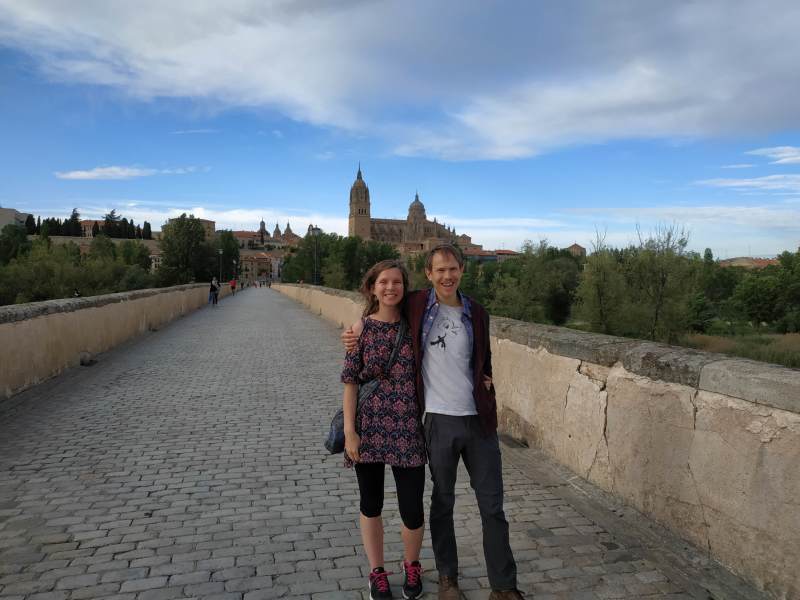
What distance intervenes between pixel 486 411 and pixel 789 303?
65.3 m

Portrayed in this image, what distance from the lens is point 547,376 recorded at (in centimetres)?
513

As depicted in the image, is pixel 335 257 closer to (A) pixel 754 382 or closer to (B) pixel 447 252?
(B) pixel 447 252

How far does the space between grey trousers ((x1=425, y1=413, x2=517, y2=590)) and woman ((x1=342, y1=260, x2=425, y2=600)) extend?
0.09 metres

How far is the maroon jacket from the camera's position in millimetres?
2811

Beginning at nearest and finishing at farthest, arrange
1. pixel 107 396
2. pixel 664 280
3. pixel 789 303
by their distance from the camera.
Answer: pixel 107 396, pixel 664 280, pixel 789 303

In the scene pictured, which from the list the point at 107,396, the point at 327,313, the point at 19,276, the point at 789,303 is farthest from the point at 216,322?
the point at 789,303

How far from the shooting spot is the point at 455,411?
2812 mm

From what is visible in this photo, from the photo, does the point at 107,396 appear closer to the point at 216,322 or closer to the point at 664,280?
the point at 216,322

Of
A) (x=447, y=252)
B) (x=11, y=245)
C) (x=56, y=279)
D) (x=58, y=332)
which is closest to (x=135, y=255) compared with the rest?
(x=11, y=245)

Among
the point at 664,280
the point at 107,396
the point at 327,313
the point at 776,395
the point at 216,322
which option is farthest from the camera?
the point at 664,280

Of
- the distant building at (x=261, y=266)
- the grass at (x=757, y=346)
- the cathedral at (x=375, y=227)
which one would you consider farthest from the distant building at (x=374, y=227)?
the grass at (x=757, y=346)

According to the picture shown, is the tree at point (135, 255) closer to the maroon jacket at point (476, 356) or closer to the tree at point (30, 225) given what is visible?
the tree at point (30, 225)

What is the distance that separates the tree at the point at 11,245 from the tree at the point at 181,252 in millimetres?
33805

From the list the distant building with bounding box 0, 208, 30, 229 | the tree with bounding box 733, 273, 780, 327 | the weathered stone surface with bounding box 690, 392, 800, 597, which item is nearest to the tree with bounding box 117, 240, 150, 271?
the distant building with bounding box 0, 208, 30, 229
